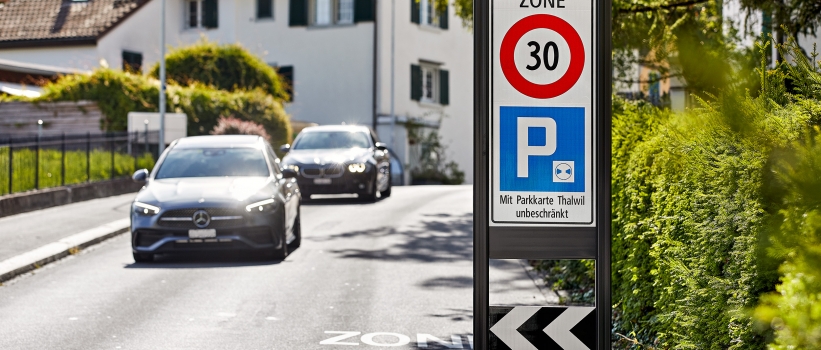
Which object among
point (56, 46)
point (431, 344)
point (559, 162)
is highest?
point (56, 46)

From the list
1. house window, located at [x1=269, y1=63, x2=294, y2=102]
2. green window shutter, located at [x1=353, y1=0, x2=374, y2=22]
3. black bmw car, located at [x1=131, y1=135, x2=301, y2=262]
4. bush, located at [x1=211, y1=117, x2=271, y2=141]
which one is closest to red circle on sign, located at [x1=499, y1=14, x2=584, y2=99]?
black bmw car, located at [x1=131, y1=135, x2=301, y2=262]

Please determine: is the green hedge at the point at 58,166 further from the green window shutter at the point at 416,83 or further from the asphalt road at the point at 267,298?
the green window shutter at the point at 416,83

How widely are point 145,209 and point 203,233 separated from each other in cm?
73

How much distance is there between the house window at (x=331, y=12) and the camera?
43.8 m

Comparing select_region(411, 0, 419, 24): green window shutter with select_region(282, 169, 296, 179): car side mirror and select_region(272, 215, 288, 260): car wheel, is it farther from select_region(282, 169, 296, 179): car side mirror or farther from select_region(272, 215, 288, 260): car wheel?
select_region(272, 215, 288, 260): car wheel

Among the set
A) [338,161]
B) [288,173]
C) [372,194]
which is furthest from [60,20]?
[288,173]

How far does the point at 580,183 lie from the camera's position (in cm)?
527

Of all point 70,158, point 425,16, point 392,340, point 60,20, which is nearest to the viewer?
point 392,340

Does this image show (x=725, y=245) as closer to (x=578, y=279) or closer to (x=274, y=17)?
(x=578, y=279)

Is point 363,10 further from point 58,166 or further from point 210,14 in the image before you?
point 58,166

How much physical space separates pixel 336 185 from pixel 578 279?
41.4 ft

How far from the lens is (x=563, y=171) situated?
5.29 metres

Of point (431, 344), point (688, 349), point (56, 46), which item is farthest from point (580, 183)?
point (56, 46)

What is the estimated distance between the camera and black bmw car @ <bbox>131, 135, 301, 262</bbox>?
44.7 feet
